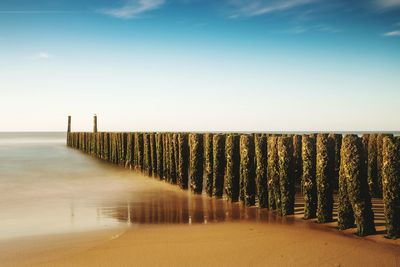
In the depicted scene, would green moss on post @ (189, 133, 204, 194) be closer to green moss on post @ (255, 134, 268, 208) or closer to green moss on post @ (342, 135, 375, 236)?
green moss on post @ (255, 134, 268, 208)

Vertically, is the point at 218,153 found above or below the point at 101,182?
above

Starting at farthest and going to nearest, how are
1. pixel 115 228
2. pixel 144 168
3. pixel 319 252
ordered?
pixel 144 168 < pixel 115 228 < pixel 319 252

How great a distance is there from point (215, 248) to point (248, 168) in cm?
253

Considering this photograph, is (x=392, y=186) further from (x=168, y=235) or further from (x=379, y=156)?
(x=379, y=156)

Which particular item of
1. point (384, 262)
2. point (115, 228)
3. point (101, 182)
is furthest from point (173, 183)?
point (384, 262)

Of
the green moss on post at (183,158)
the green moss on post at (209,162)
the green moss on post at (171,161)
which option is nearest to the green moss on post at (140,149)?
the green moss on post at (171,161)

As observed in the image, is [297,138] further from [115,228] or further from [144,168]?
[144,168]

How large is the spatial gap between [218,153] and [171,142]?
2.47 m

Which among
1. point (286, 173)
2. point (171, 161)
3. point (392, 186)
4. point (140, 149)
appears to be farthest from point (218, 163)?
point (140, 149)

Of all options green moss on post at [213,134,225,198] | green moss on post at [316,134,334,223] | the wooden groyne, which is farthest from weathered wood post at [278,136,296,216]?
green moss on post at [213,134,225,198]

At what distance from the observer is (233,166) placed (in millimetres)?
7270

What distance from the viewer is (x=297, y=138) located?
7008mm

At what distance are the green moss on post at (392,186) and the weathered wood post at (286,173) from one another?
1.55m

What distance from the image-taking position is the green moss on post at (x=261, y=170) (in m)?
Answer: 6.57
